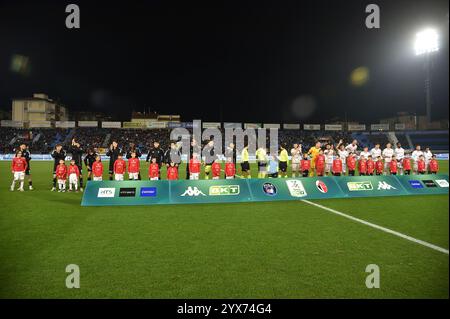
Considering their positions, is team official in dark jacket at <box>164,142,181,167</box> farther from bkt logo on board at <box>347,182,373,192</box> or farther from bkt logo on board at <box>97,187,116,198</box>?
bkt logo on board at <box>347,182,373,192</box>

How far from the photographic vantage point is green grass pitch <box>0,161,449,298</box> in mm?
4555

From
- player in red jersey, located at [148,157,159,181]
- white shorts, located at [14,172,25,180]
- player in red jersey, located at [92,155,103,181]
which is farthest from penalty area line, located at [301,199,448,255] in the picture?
white shorts, located at [14,172,25,180]

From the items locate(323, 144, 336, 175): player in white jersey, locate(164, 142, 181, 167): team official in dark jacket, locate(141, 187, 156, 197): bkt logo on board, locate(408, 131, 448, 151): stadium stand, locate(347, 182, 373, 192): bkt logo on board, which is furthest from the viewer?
locate(408, 131, 448, 151): stadium stand

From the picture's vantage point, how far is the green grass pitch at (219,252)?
14.9ft

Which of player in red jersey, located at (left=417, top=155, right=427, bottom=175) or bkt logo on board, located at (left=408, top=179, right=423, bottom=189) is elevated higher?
player in red jersey, located at (left=417, top=155, right=427, bottom=175)

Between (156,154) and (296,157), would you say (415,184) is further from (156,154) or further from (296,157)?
(156,154)

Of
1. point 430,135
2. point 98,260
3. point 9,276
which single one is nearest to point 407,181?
point 98,260

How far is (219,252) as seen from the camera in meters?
6.25

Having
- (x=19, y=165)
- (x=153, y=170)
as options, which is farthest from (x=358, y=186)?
(x=19, y=165)

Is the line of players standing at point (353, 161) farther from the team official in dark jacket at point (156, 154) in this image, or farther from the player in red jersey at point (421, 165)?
the team official in dark jacket at point (156, 154)

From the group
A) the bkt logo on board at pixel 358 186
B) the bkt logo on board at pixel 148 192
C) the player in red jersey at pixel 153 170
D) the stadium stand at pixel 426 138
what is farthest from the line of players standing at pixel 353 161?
the stadium stand at pixel 426 138
